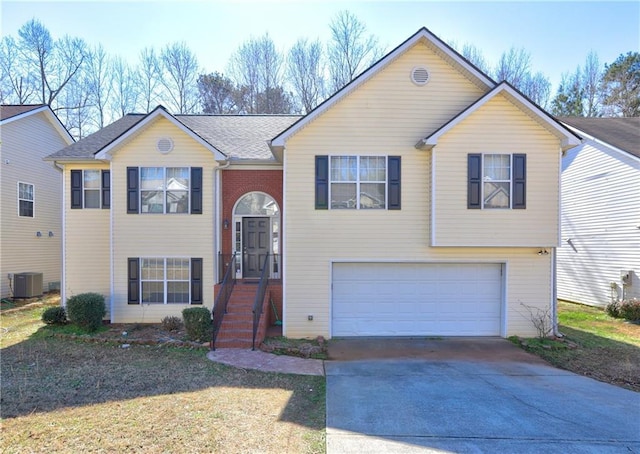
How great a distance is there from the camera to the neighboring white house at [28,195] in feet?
48.3

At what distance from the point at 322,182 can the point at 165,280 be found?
5.66 metres

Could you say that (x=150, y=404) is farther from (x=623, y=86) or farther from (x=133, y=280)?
(x=623, y=86)

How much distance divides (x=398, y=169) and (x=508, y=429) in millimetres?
6599

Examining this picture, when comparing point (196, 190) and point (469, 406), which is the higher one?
point (196, 190)

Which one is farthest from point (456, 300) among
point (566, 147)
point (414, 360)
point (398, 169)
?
point (566, 147)

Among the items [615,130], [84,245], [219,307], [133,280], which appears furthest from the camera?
[615,130]

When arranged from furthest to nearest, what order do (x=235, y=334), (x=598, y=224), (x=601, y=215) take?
(x=598, y=224)
(x=601, y=215)
(x=235, y=334)

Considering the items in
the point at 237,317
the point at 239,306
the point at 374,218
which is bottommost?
the point at 237,317

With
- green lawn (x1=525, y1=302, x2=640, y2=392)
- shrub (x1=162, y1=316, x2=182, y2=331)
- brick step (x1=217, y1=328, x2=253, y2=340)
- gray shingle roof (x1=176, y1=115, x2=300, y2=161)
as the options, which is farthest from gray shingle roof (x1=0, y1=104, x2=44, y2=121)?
green lawn (x1=525, y1=302, x2=640, y2=392)

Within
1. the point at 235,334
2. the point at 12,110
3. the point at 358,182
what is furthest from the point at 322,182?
the point at 12,110

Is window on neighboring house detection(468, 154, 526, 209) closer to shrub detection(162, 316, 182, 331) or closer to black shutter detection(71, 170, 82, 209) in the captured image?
shrub detection(162, 316, 182, 331)

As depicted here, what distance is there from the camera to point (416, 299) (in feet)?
33.2

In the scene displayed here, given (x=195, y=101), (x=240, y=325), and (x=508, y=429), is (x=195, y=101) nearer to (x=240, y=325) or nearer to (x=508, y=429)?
(x=240, y=325)

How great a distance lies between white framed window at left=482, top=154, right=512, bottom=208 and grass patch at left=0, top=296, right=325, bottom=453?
653 centimetres
